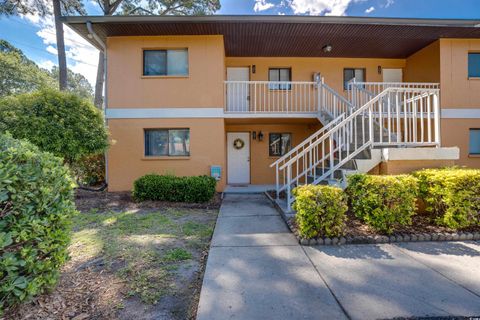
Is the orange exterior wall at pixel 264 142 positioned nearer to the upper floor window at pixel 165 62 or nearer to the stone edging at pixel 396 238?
the upper floor window at pixel 165 62

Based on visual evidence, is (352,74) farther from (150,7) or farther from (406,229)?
(150,7)

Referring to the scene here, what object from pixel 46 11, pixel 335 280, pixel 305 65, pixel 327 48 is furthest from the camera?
pixel 46 11

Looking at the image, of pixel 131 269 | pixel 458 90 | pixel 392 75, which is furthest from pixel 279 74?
pixel 131 269

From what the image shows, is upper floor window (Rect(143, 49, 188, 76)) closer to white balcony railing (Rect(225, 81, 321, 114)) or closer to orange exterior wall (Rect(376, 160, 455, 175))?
A: white balcony railing (Rect(225, 81, 321, 114))

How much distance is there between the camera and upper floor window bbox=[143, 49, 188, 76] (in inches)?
329

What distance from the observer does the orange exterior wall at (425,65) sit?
8688 mm

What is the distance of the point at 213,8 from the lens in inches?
→ 535

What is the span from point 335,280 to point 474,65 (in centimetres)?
1085

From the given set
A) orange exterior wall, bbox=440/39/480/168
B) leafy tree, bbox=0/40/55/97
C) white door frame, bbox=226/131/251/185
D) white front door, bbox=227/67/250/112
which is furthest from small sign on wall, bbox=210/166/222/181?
leafy tree, bbox=0/40/55/97

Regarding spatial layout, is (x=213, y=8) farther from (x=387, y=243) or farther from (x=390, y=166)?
(x=387, y=243)

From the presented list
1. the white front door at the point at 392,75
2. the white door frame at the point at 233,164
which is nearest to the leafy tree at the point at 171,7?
the white door frame at the point at 233,164

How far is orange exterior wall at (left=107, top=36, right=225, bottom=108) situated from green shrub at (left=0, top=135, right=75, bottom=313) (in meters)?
6.20

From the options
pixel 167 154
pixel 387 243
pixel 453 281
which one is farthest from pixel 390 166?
pixel 167 154

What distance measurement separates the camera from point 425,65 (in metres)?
9.27
